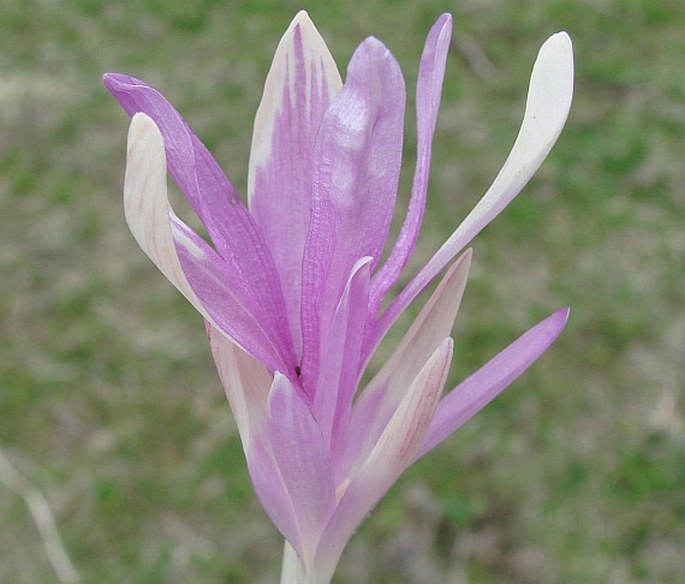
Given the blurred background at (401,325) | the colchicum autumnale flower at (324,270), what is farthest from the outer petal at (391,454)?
the blurred background at (401,325)

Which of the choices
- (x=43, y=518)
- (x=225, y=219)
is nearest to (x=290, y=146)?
(x=225, y=219)

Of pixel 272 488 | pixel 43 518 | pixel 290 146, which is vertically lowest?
pixel 43 518

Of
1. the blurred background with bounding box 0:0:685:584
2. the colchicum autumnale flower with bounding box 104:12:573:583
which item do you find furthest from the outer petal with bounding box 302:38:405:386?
the blurred background with bounding box 0:0:685:584

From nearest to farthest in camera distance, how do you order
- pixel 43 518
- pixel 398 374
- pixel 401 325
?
pixel 398 374
pixel 43 518
pixel 401 325

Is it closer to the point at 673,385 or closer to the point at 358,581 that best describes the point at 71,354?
the point at 358,581

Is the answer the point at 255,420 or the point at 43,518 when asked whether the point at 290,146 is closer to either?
the point at 255,420
